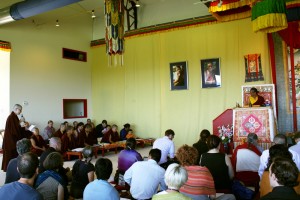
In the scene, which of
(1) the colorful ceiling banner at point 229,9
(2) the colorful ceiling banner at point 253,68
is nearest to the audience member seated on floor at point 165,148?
(1) the colorful ceiling banner at point 229,9

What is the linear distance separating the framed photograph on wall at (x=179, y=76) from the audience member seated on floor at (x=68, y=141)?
3896 mm

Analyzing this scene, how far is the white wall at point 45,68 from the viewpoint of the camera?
31.2 feet

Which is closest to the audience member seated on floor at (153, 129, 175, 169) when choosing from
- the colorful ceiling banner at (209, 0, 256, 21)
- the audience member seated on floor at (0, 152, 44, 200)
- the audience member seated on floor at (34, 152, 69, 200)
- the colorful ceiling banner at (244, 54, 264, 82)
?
the audience member seated on floor at (34, 152, 69, 200)

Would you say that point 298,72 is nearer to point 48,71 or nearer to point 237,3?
point 237,3

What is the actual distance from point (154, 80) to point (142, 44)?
4.68 ft

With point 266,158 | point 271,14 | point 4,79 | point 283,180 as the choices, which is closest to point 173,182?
point 283,180

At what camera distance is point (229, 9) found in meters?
7.79

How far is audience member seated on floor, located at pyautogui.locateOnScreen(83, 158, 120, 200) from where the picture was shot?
2477 mm

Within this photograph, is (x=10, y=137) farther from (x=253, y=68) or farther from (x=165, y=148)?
(x=253, y=68)

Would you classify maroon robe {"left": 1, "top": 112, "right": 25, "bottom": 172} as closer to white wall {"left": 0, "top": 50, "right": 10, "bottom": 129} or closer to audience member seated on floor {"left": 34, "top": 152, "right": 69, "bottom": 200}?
audience member seated on floor {"left": 34, "top": 152, "right": 69, "bottom": 200}

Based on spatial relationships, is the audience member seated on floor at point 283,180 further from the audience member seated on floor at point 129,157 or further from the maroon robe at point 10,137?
the maroon robe at point 10,137

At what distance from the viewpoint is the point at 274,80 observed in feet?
27.7

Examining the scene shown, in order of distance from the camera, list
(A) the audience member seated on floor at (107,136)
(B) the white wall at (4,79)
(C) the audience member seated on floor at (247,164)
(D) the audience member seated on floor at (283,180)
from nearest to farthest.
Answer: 1. (D) the audience member seated on floor at (283,180)
2. (C) the audience member seated on floor at (247,164)
3. (B) the white wall at (4,79)
4. (A) the audience member seated on floor at (107,136)

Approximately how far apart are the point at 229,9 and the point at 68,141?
5.41 metres
